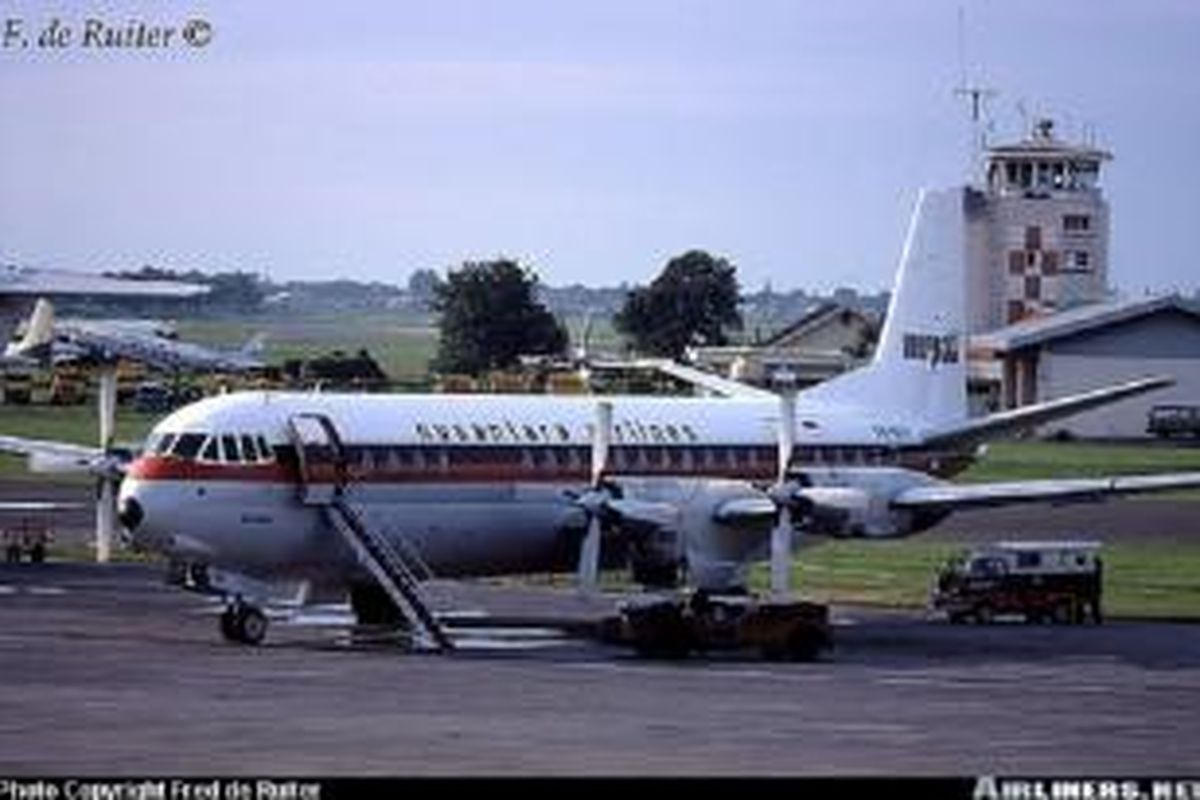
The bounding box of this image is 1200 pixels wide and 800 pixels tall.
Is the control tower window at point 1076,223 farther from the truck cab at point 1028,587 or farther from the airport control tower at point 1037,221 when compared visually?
the truck cab at point 1028,587

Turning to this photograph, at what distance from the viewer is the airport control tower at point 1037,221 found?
14238 cm

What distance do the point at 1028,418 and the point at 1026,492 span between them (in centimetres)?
253

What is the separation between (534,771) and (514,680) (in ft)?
40.6

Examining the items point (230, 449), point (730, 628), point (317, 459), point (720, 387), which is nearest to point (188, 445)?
point (230, 449)

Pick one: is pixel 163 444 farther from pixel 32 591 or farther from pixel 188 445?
pixel 32 591

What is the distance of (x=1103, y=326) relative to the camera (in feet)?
459

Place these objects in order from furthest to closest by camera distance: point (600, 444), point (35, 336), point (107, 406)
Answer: point (35, 336) < point (107, 406) < point (600, 444)

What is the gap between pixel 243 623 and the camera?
153ft

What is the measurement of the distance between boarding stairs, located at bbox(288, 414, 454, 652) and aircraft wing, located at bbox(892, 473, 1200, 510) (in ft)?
34.3

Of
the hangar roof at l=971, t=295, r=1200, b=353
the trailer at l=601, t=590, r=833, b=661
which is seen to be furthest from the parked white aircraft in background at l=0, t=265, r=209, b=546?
the hangar roof at l=971, t=295, r=1200, b=353

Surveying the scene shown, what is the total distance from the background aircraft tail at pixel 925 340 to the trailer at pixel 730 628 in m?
13.1

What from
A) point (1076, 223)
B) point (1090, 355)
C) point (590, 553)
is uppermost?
point (1076, 223)

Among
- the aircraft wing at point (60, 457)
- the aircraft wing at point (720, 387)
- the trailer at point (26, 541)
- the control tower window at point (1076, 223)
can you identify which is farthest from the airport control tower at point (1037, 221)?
the aircraft wing at point (60, 457)

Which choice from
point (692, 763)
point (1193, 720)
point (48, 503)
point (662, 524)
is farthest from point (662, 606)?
point (48, 503)
